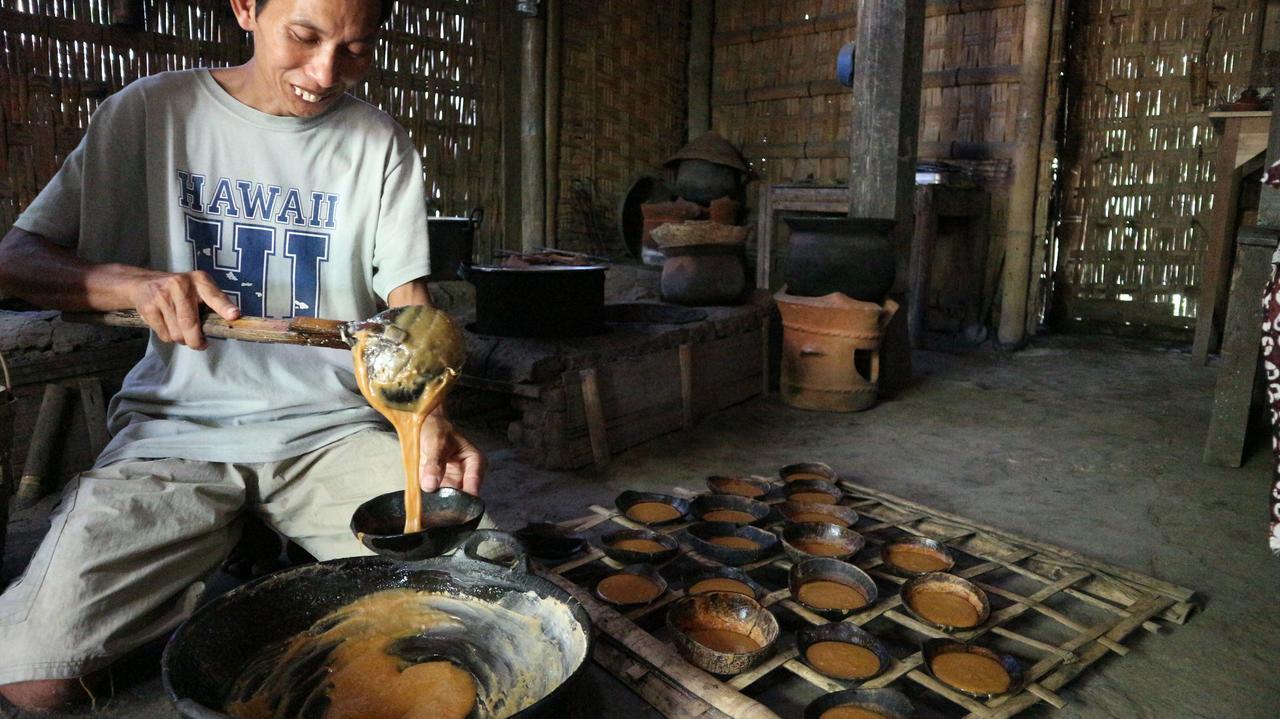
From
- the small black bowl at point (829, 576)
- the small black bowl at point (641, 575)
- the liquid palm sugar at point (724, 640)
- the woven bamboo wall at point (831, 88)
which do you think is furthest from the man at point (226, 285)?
the woven bamboo wall at point (831, 88)

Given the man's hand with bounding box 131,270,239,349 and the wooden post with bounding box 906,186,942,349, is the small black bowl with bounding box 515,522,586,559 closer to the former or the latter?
the man's hand with bounding box 131,270,239,349

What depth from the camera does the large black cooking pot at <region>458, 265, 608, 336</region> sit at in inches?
151

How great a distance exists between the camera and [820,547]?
262 cm

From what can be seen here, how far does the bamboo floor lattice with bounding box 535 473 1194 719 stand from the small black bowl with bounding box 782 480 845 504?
0.31 feet

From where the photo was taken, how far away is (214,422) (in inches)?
75.1

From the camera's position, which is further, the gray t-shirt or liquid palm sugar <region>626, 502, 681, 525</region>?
liquid palm sugar <region>626, 502, 681, 525</region>

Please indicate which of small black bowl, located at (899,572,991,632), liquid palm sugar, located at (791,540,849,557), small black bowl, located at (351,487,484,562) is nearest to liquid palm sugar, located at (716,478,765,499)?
liquid palm sugar, located at (791,540,849,557)

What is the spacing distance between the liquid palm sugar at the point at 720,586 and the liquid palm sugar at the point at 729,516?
0.46 meters

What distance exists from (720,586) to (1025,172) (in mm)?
5152

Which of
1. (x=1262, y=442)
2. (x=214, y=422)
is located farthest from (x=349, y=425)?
(x=1262, y=442)

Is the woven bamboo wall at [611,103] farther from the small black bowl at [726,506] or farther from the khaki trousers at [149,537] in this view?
the khaki trousers at [149,537]

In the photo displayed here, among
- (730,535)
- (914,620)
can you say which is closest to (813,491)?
(730,535)

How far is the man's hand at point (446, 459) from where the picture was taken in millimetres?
1807

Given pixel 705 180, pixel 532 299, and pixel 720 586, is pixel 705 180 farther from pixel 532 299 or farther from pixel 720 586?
pixel 720 586
